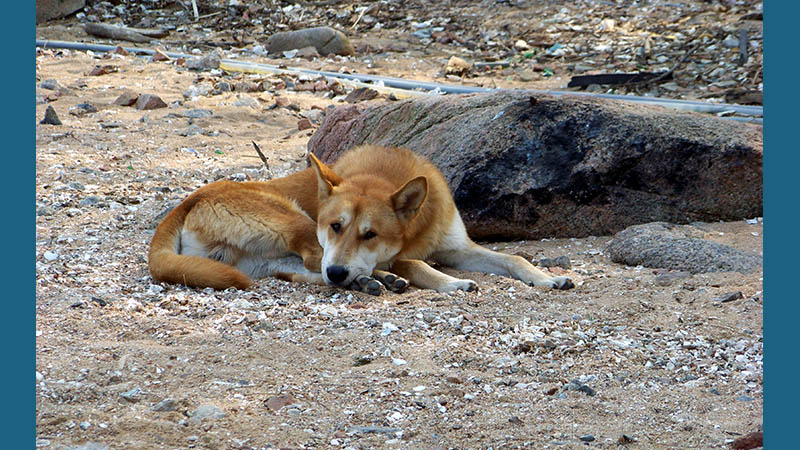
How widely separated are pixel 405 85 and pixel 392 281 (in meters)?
5.29

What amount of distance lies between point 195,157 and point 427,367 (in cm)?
476

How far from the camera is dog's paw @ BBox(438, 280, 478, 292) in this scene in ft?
16.6

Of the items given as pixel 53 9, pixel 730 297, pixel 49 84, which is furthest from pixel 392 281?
pixel 53 9

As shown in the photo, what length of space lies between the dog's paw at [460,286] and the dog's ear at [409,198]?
0.50m

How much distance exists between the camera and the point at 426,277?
5.25 meters

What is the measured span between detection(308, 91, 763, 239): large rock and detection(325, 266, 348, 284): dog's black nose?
1.52 meters

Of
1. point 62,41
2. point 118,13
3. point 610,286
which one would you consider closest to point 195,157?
point 610,286

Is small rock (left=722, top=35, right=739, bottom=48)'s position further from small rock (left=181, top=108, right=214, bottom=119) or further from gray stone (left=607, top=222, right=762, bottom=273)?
small rock (left=181, top=108, right=214, bottom=119)

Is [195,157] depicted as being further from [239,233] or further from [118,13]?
[118,13]

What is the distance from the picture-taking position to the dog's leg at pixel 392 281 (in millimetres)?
5137

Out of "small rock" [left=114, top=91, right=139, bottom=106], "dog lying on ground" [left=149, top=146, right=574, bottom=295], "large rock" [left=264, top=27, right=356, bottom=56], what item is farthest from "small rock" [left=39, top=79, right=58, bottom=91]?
"dog lying on ground" [left=149, top=146, right=574, bottom=295]

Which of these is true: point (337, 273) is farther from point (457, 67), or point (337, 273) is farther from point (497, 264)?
point (457, 67)

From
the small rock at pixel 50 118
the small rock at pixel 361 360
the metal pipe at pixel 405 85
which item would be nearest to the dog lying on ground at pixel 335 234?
the small rock at pixel 361 360

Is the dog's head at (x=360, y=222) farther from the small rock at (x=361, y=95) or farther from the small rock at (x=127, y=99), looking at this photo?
the small rock at (x=127, y=99)
